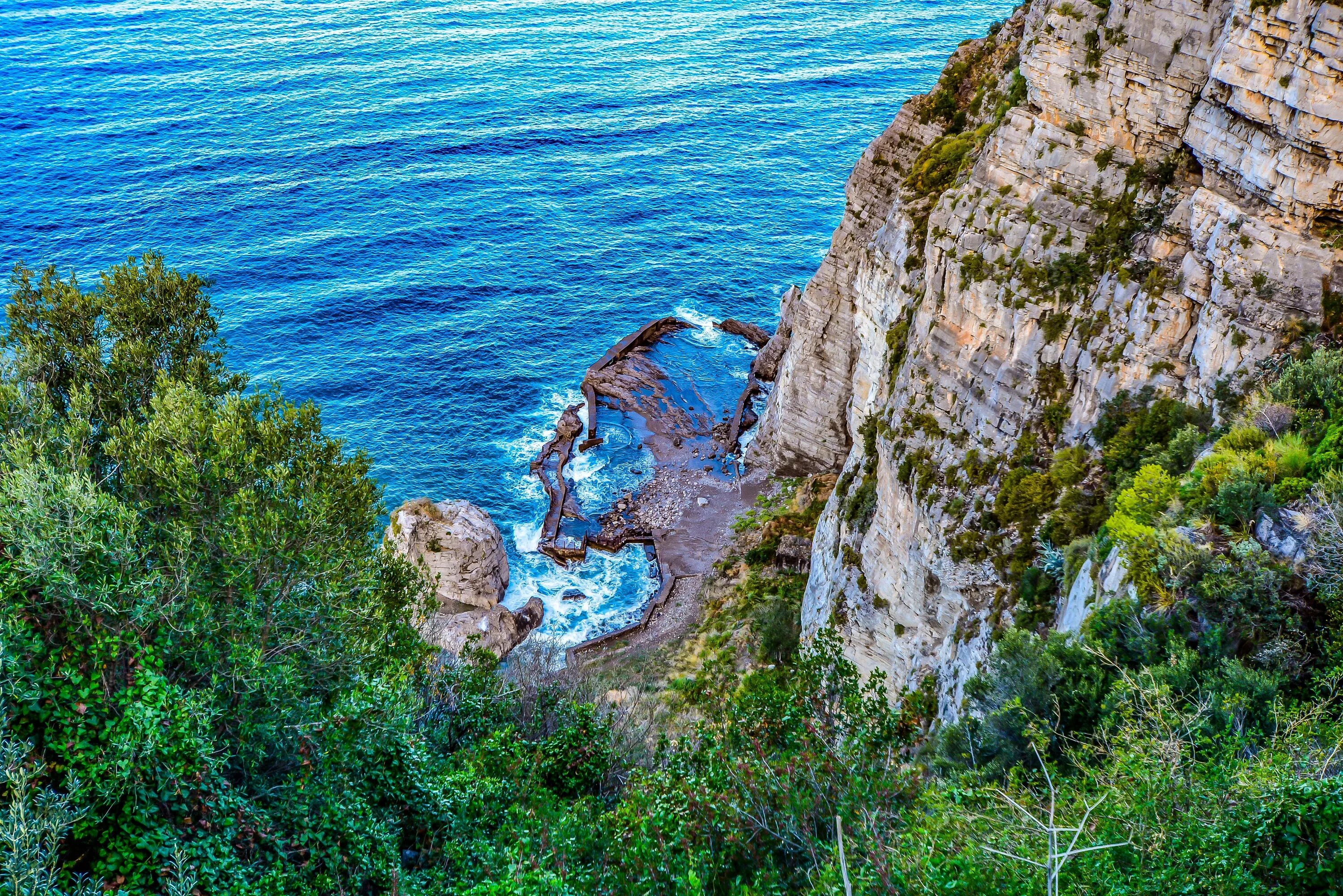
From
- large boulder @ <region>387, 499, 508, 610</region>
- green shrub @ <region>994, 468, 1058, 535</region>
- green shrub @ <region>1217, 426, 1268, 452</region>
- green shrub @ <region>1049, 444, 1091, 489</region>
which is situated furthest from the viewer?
large boulder @ <region>387, 499, 508, 610</region>

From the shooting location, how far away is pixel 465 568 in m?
54.2

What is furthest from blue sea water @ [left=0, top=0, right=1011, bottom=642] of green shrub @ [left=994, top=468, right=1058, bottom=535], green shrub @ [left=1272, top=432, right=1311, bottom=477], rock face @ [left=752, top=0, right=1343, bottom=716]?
green shrub @ [left=1272, top=432, right=1311, bottom=477]

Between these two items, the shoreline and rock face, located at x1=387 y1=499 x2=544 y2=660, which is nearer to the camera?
rock face, located at x1=387 y1=499 x2=544 y2=660

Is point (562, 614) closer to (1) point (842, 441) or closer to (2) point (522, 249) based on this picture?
(1) point (842, 441)

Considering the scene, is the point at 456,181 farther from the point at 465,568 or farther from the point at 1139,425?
the point at 1139,425

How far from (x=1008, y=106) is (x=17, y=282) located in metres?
31.9

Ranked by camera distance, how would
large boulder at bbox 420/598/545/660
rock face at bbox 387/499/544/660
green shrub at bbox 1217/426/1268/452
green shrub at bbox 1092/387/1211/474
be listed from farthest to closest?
rock face at bbox 387/499/544/660, large boulder at bbox 420/598/545/660, green shrub at bbox 1092/387/1211/474, green shrub at bbox 1217/426/1268/452

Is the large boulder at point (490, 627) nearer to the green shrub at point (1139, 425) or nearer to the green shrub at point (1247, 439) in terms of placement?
the green shrub at point (1139, 425)

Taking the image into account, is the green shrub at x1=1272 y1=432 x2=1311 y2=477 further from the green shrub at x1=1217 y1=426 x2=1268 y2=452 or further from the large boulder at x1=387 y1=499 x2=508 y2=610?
the large boulder at x1=387 y1=499 x2=508 y2=610

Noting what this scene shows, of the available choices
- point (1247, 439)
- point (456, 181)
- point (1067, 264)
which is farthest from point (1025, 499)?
point (456, 181)

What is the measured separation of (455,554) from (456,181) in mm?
53727

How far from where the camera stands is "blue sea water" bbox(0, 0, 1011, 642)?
69.1 meters

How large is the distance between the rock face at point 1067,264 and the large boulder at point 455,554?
22.1 metres

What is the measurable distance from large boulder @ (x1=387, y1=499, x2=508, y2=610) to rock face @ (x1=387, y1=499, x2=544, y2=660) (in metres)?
0.04
